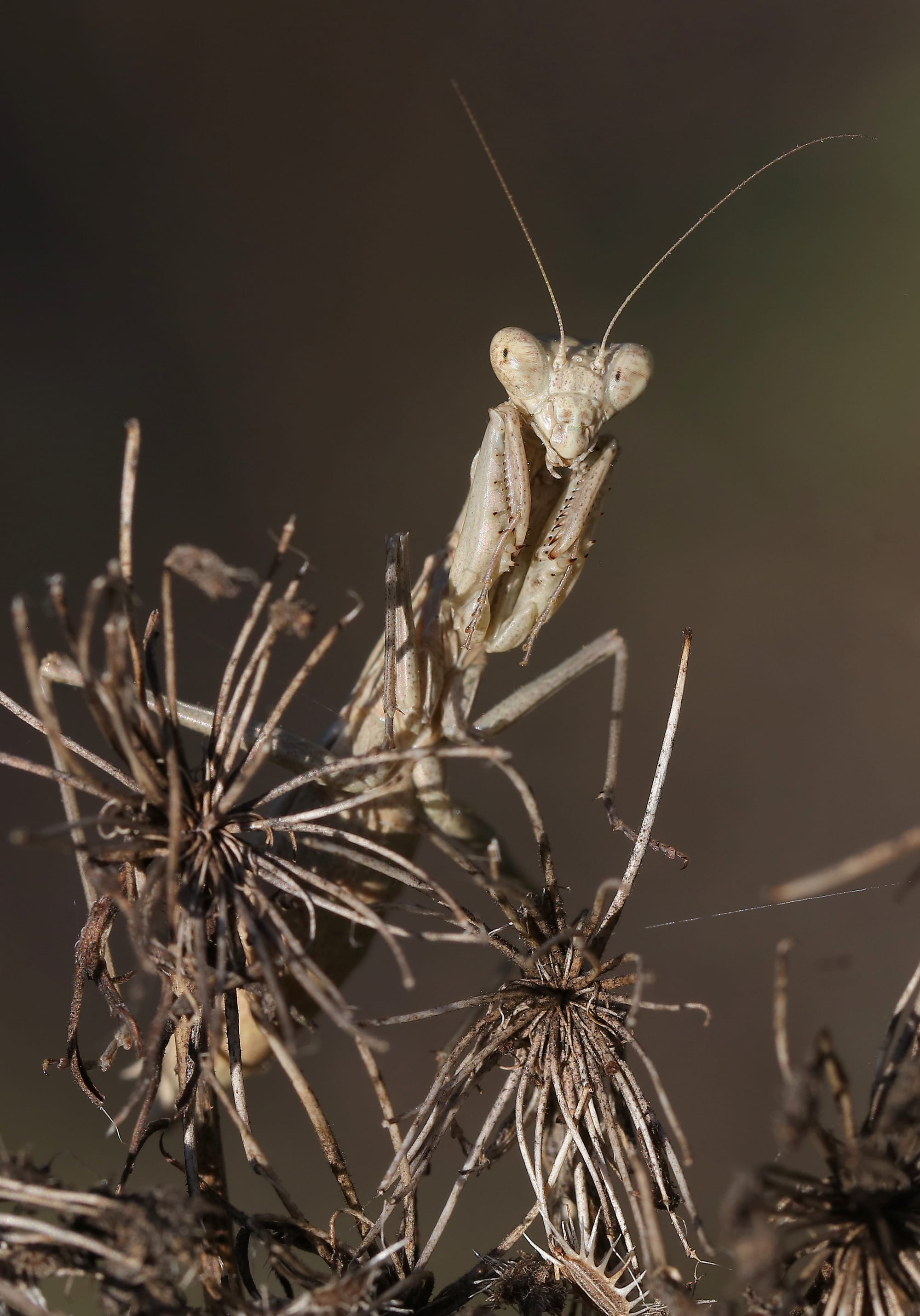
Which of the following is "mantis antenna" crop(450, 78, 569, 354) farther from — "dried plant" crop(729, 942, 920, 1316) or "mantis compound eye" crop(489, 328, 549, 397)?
"dried plant" crop(729, 942, 920, 1316)

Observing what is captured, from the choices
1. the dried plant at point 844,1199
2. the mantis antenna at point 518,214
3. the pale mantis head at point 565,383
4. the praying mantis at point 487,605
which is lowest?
the dried plant at point 844,1199

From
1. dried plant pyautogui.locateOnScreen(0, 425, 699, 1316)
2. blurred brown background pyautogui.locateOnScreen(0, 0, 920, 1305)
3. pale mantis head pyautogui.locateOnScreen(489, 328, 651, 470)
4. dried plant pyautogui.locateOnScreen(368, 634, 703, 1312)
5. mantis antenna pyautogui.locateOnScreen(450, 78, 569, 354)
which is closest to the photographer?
dried plant pyautogui.locateOnScreen(0, 425, 699, 1316)

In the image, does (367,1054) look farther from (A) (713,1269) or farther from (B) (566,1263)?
(A) (713,1269)

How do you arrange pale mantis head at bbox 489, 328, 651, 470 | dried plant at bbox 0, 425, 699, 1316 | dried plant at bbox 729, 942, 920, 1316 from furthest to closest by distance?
pale mantis head at bbox 489, 328, 651, 470
dried plant at bbox 0, 425, 699, 1316
dried plant at bbox 729, 942, 920, 1316

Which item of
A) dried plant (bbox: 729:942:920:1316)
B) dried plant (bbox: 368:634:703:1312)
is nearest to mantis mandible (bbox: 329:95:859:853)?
dried plant (bbox: 368:634:703:1312)

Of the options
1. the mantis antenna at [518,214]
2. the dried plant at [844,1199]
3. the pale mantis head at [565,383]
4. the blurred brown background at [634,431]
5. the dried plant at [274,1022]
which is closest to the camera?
the dried plant at [844,1199]

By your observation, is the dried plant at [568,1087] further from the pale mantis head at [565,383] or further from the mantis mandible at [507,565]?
the pale mantis head at [565,383]

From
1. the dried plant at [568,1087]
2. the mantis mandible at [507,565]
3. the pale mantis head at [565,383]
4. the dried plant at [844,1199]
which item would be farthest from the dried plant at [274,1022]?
the pale mantis head at [565,383]

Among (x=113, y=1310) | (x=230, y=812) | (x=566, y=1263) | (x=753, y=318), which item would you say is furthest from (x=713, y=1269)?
(x=753, y=318)

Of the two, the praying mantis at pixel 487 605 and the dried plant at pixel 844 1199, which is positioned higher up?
the praying mantis at pixel 487 605
